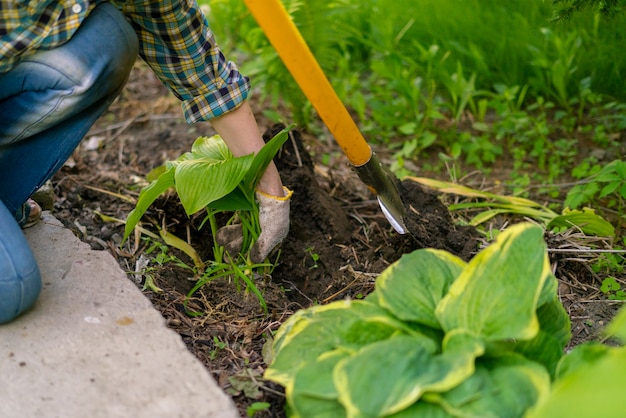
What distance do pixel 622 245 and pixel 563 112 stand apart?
89 cm

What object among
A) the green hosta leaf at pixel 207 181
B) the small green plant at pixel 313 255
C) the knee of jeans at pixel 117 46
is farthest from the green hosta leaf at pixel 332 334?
the knee of jeans at pixel 117 46

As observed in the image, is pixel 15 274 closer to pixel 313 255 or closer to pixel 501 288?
pixel 313 255

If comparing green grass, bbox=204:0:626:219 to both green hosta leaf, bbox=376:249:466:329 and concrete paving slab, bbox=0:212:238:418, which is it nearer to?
green hosta leaf, bbox=376:249:466:329

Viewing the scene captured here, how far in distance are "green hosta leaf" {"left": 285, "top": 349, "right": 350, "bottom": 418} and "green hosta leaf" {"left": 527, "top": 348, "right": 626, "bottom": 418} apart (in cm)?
43

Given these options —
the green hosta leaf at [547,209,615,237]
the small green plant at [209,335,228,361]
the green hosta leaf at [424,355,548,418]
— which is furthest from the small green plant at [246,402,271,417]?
the green hosta leaf at [547,209,615,237]

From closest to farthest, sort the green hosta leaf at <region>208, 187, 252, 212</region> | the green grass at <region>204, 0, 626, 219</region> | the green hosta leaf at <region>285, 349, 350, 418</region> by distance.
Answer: the green hosta leaf at <region>285, 349, 350, 418</region>, the green hosta leaf at <region>208, 187, 252, 212</region>, the green grass at <region>204, 0, 626, 219</region>

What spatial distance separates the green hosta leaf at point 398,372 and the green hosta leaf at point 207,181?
2.33 ft

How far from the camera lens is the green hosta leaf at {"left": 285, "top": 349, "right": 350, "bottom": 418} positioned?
4.69ft

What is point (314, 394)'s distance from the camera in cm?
143

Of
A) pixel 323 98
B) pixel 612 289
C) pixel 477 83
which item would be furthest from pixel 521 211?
pixel 477 83

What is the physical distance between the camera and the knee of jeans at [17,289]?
1.75 m

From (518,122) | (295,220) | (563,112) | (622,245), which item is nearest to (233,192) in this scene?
(295,220)

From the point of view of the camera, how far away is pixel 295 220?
7.76 ft

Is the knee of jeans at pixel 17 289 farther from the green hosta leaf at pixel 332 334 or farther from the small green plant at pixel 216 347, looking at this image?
the green hosta leaf at pixel 332 334
